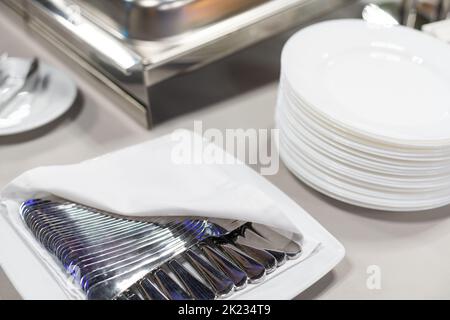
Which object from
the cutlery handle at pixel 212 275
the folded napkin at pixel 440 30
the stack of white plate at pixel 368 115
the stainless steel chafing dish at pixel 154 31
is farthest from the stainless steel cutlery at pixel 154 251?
the folded napkin at pixel 440 30

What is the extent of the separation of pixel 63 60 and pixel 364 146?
0.54m

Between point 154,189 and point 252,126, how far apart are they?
0.23 meters

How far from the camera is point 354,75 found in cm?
62

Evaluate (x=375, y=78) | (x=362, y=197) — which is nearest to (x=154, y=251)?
(x=362, y=197)

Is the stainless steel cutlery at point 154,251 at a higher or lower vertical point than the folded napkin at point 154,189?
lower

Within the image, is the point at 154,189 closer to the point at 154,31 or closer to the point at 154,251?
the point at 154,251

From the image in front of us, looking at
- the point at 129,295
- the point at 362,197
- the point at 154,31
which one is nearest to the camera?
the point at 129,295

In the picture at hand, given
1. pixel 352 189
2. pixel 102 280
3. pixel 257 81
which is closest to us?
pixel 102 280

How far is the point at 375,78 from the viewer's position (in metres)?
0.62

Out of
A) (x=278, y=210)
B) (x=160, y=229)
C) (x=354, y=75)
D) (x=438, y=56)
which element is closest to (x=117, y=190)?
(x=160, y=229)

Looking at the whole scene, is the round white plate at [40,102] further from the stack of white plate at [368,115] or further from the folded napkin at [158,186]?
the stack of white plate at [368,115]

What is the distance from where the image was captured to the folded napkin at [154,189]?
1.60 ft

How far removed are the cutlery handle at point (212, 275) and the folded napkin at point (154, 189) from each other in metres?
0.04
